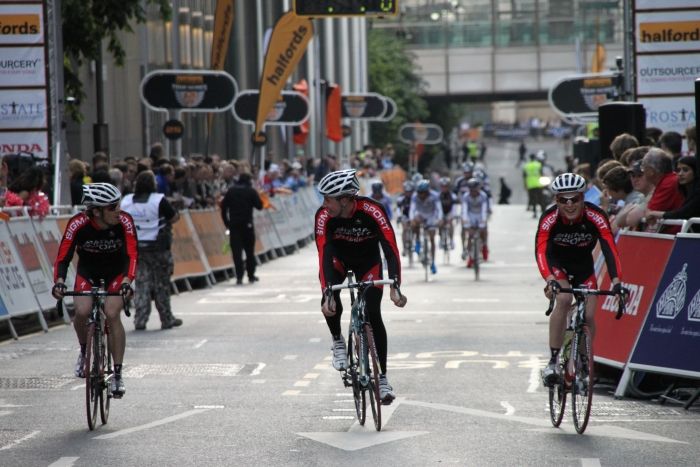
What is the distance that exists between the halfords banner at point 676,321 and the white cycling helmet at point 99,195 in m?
4.33

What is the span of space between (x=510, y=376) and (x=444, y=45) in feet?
265

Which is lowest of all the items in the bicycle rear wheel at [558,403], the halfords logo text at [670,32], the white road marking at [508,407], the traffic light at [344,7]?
the white road marking at [508,407]

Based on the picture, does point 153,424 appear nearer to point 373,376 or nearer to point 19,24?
point 373,376

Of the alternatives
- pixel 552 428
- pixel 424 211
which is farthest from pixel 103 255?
pixel 424 211

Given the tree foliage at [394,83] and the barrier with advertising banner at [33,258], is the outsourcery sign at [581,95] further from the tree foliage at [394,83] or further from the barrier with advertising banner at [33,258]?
the tree foliage at [394,83]

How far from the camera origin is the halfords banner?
12.3 meters

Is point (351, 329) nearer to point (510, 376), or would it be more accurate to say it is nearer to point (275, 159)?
point (510, 376)

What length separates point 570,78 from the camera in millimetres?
27516

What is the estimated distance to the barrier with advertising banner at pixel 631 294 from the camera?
12969mm

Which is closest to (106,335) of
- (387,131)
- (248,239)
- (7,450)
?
(7,450)

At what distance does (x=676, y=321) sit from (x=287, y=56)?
24868mm

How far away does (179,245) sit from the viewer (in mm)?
25922

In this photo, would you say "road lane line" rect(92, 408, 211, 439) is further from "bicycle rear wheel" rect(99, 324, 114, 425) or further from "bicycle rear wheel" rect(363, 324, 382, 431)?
"bicycle rear wheel" rect(363, 324, 382, 431)

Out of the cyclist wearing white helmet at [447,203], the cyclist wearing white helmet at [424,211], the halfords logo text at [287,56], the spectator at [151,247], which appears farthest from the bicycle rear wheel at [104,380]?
the halfords logo text at [287,56]
